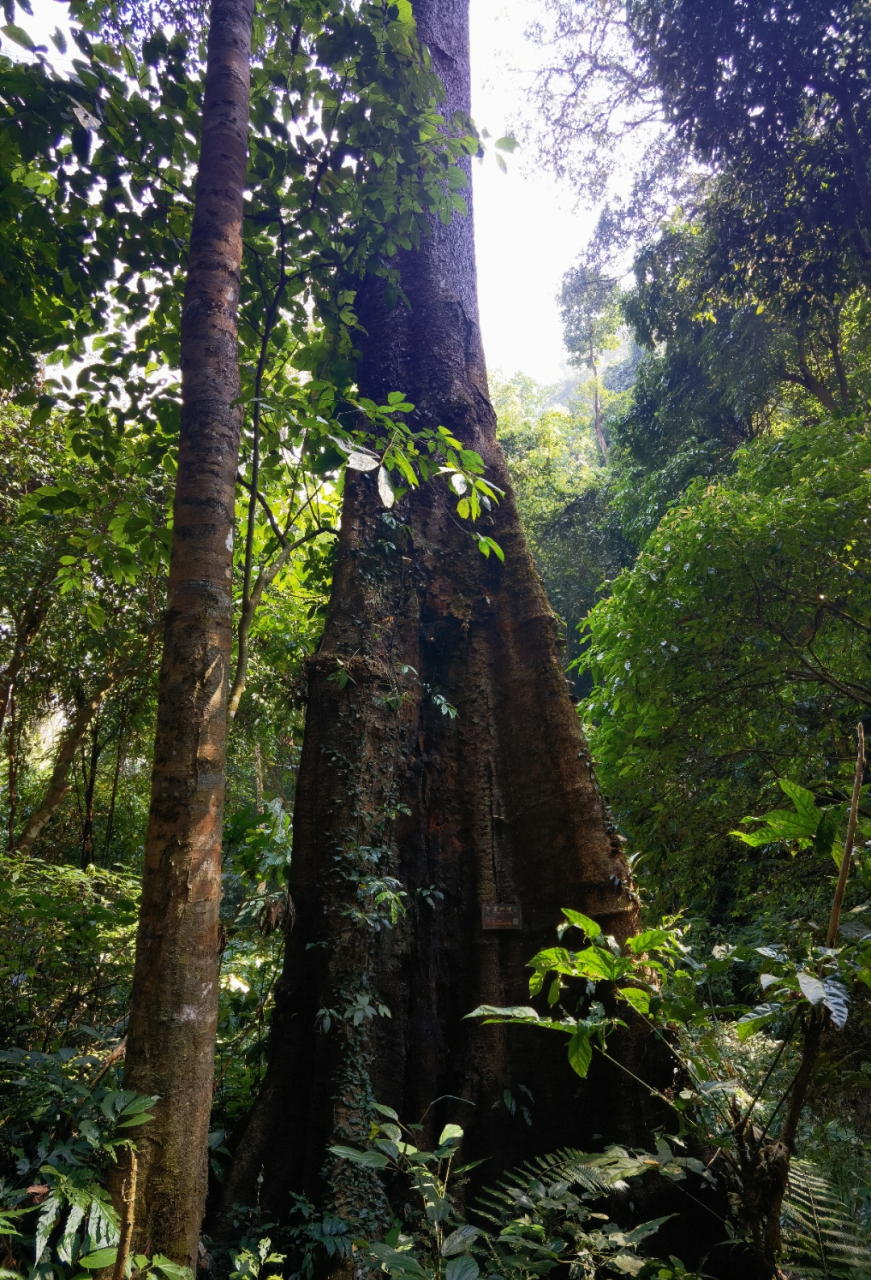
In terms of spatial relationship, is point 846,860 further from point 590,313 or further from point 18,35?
point 590,313

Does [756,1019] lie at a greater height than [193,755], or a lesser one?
lesser

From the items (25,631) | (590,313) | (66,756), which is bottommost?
(66,756)

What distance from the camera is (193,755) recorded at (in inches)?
61.6

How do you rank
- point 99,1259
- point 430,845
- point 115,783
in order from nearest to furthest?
point 99,1259
point 430,845
point 115,783

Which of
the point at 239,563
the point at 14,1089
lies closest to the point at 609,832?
the point at 14,1089

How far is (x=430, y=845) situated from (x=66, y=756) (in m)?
5.13

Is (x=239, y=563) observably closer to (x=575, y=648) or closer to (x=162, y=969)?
(x=162, y=969)

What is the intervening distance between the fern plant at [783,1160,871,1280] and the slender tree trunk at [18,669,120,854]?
6.00 meters

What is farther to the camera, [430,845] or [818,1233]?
[430,845]

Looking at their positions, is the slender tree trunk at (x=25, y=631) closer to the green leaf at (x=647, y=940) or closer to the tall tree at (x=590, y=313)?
the green leaf at (x=647, y=940)

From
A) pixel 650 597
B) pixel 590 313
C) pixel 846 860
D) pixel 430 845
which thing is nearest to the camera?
pixel 846 860

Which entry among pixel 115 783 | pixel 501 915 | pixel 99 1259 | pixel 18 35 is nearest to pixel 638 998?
pixel 501 915

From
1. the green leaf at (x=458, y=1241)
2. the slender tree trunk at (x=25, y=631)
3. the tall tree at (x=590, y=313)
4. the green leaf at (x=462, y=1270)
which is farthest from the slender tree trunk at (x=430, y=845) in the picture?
the tall tree at (x=590, y=313)

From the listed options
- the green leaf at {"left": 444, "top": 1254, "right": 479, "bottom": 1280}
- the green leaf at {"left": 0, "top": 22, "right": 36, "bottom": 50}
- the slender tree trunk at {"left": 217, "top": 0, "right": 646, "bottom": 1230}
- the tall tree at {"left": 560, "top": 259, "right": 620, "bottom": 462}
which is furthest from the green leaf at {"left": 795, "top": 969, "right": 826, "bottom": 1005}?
the tall tree at {"left": 560, "top": 259, "right": 620, "bottom": 462}
